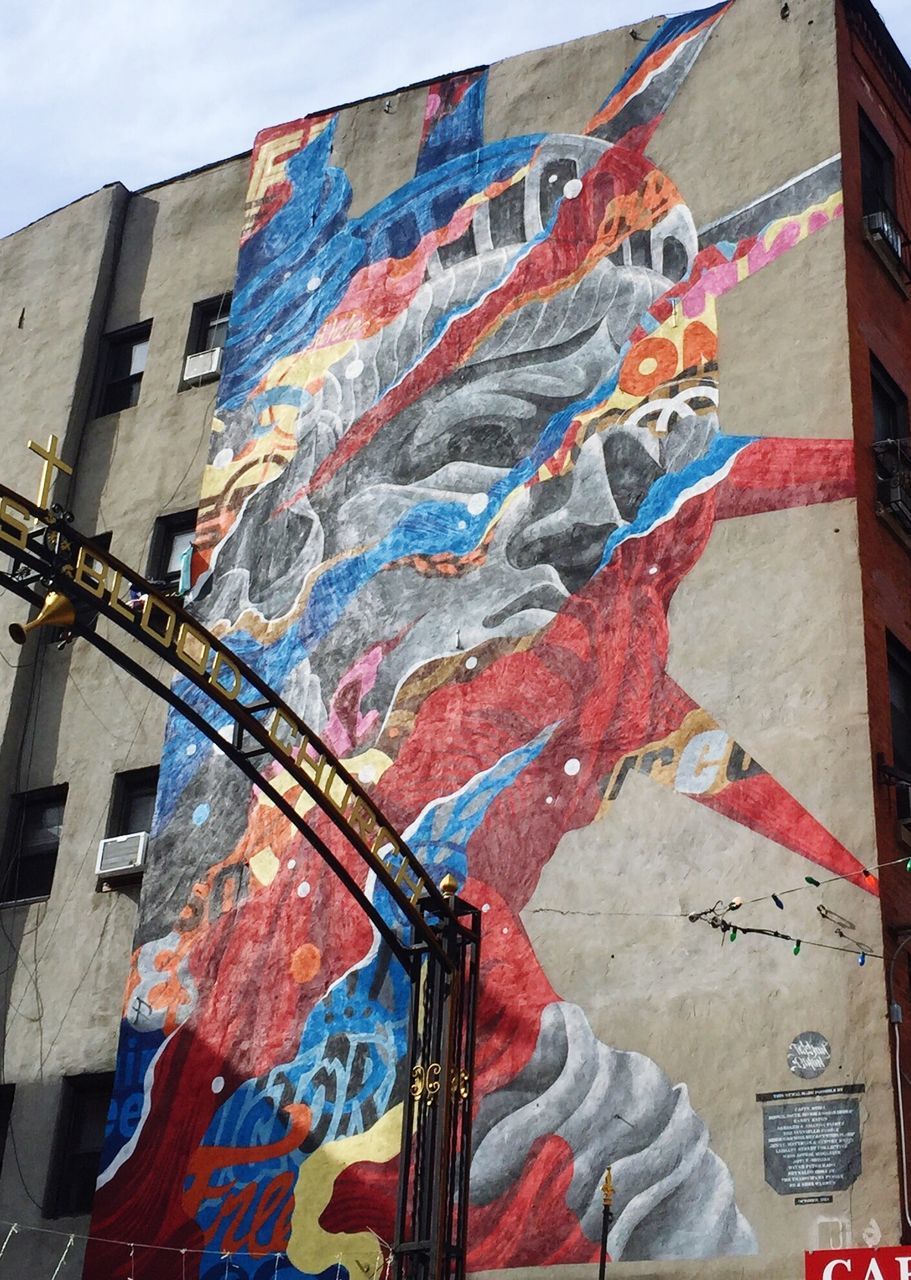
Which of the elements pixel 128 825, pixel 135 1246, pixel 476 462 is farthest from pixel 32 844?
pixel 476 462

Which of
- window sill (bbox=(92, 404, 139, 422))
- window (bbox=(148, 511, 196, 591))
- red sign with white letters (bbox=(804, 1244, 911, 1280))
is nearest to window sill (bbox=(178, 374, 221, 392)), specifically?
window sill (bbox=(92, 404, 139, 422))

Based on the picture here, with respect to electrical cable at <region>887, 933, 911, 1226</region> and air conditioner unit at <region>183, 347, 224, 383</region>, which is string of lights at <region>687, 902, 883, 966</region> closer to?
electrical cable at <region>887, 933, 911, 1226</region>

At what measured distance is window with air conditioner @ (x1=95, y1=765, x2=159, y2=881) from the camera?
83.6ft

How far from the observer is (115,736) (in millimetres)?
26781

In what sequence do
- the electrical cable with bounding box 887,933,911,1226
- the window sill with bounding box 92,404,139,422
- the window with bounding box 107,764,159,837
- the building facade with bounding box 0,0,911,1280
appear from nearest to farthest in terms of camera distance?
the electrical cable with bounding box 887,933,911,1226
the building facade with bounding box 0,0,911,1280
the window with bounding box 107,764,159,837
the window sill with bounding box 92,404,139,422

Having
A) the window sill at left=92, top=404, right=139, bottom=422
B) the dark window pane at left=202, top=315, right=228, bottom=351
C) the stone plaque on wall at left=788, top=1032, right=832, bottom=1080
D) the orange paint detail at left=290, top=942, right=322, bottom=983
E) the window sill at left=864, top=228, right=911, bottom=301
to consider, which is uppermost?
the dark window pane at left=202, top=315, right=228, bottom=351

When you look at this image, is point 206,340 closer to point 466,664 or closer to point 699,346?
point 466,664

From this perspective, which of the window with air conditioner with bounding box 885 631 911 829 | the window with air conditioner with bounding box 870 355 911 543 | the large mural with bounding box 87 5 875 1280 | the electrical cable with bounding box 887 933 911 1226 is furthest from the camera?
the window with air conditioner with bounding box 870 355 911 543

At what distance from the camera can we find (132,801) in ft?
87.0

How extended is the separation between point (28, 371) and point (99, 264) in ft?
6.76

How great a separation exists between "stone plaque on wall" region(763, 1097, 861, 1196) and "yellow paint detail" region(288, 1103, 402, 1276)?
4320 mm

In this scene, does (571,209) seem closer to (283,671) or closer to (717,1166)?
(283,671)

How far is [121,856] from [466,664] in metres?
5.58

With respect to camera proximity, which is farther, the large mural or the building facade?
the large mural
